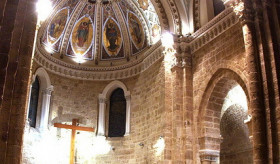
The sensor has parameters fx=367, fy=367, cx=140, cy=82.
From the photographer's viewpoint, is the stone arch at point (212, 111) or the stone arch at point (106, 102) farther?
the stone arch at point (106, 102)

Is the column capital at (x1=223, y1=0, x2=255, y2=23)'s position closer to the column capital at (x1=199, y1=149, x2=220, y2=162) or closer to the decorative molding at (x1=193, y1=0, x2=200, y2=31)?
the decorative molding at (x1=193, y1=0, x2=200, y2=31)

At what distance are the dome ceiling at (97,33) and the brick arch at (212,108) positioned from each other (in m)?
4.38

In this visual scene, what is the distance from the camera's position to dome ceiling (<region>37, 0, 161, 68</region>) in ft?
51.7

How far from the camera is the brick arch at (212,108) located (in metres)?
11.5

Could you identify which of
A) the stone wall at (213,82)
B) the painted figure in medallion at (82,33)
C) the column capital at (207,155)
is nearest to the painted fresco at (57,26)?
the painted figure in medallion at (82,33)

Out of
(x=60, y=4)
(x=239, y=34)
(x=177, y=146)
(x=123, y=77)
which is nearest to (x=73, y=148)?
(x=123, y=77)

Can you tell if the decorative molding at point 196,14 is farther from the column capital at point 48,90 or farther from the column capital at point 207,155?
the column capital at point 48,90

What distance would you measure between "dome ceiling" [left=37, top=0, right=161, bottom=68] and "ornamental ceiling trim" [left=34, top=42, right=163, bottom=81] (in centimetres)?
23

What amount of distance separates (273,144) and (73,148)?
8707 millimetres

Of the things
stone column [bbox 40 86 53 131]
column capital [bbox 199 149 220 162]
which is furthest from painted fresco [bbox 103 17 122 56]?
column capital [bbox 199 149 220 162]

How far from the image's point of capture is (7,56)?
5766 millimetres

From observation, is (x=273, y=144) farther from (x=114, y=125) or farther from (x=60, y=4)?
(x=60, y=4)

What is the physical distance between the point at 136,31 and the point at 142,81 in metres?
2.56

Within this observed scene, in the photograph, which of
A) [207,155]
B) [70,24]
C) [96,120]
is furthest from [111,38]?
[207,155]
